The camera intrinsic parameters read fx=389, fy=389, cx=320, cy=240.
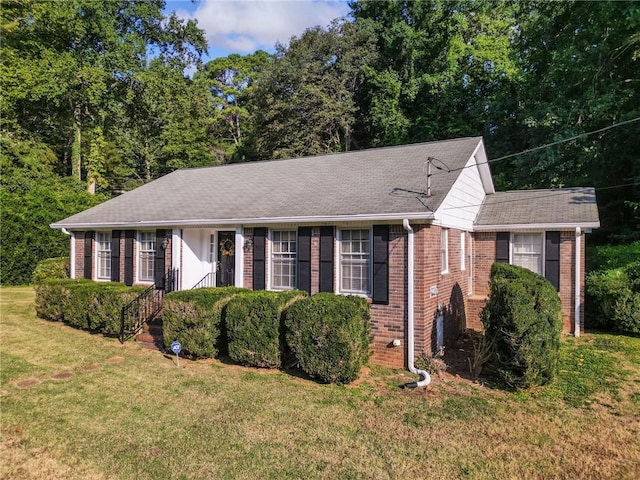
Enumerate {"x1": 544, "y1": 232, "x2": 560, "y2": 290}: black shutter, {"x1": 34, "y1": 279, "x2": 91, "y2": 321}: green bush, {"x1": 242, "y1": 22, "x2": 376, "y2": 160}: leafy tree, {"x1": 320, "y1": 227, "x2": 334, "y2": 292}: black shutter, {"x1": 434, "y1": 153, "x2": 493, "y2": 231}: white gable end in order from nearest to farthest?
1. {"x1": 320, "y1": 227, "x2": 334, "y2": 292}: black shutter
2. {"x1": 434, "y1": 153, "x2": 493, "y2": 231}: white gable end
3. {"x1": 544, "y1": 232, "x2": 560, "y2": 290}: black shutter
4. {"x1": 34, "y1": 279, "x2": 91, "y2": 321}: green bush
5. {"x1": 242, "y1": 22, "x2": 376, "y2": 160}: leafy tree

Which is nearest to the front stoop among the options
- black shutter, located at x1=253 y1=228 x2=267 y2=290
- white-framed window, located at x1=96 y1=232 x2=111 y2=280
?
black shutter, located at x1=253 y1=228 x2=267 y2=290

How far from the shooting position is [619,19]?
13.4 metres

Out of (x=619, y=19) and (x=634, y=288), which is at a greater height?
(x=619, y=19)

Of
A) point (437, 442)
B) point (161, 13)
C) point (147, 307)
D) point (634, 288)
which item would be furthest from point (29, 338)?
point (161, 13)

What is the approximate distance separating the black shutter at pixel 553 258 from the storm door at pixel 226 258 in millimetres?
8721

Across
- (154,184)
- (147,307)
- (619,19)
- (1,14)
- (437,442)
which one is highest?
(1,14)

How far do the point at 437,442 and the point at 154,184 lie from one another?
14230 mm

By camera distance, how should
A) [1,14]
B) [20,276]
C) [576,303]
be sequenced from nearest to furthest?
[576,303], [20,276], [1,14]

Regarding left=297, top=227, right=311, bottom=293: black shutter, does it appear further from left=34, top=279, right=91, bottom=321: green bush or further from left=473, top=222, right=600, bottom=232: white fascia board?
left=34, top=279, right=91, bottom=321: green bush

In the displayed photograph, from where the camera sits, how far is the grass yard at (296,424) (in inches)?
172

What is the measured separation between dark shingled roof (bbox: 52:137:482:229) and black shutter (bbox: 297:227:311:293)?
477 mm

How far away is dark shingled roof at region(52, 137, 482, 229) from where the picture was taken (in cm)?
885

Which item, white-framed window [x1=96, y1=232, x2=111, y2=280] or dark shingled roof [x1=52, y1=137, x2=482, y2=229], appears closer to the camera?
dark shingled roof [x1=52, y1=137, x2=482, y2=229]

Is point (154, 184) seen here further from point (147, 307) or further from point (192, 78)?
point (192, 78)
